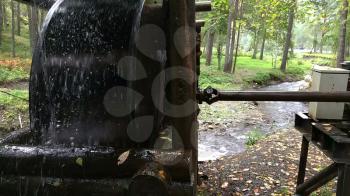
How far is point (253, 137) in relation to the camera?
1036 centimetres

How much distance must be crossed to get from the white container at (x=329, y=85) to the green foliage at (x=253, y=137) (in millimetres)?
5241

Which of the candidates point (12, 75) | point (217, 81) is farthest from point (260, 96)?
point (12, 75)

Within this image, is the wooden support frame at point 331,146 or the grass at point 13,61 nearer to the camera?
the wooden support frame at point 331,146

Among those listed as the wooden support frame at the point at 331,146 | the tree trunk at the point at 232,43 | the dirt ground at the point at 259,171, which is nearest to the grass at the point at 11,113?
the dirt ground at the point at 259,171

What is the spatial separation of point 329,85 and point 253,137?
6.19 meters

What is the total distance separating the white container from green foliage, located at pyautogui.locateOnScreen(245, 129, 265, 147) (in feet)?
17.2

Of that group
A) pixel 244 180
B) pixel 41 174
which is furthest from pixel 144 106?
pixel 244 180

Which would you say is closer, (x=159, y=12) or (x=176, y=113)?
(x=176, y=113)

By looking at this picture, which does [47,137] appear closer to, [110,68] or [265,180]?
[110,68]

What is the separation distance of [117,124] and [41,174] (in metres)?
1.38

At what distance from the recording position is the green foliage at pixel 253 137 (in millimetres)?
9889

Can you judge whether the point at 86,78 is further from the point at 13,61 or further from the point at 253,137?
the point at 13,61

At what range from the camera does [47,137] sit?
440cm

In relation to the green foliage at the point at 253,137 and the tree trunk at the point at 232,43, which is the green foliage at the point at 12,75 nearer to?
the tree trunk at the point at 232,43
